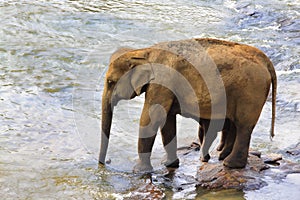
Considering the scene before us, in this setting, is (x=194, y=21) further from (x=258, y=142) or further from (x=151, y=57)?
(x=151, y=57)

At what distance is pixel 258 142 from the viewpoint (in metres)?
6.83

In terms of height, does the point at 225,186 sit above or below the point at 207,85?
below

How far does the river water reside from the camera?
5609mm

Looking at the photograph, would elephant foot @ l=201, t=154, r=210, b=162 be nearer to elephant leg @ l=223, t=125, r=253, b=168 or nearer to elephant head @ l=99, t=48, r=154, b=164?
elephant leg @ l=223, t=125, r=253, b=168

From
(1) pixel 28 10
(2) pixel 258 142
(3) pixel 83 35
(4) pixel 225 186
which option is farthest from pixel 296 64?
(1) pixel 28 10

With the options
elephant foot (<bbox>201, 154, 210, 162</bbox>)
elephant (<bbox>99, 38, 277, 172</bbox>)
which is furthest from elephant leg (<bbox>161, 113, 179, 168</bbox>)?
elephant foot (<bbox>201, 154, 210, 162</bbox>)

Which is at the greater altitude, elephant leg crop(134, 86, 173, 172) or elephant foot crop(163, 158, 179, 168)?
elephant leg crop(134, 86, 173, 172)

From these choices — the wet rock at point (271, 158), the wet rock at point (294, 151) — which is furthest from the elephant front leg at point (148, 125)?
the wet rock at point (294, 151)

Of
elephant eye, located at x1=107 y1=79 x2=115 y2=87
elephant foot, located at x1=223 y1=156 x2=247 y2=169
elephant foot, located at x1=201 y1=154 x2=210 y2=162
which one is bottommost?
elephant foot, located at x1=201 y1=154 x2=210 y2=162

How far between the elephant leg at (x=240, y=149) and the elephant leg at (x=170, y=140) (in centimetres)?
53

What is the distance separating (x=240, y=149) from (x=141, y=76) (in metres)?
1.08

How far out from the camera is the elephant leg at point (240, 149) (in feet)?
17.9

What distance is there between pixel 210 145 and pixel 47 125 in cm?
229

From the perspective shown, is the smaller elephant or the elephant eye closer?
the elephant eye
